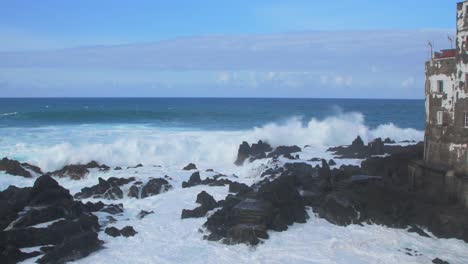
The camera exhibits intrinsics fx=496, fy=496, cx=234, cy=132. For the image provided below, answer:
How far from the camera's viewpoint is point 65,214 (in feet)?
59.8

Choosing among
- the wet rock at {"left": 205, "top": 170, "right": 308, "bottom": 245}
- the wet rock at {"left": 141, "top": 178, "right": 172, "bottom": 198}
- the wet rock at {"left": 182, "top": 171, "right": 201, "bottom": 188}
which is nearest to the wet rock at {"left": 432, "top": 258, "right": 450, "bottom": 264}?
the wet rock at {"left": 205, "top": 170, "right": 308, "bottom": 245}

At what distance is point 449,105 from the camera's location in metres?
19.7

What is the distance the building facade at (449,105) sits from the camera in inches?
738

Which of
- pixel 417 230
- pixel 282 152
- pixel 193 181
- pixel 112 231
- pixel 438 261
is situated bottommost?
pixel 438 261

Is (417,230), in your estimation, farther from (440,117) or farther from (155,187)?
(155,187)

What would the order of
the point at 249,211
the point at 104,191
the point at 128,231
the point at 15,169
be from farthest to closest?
the point at 15,169, the point at 104,191, the point at 249,211, the point at 128,231

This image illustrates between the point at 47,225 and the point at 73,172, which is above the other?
the point at 73,172

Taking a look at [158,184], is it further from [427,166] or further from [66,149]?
[66,149]

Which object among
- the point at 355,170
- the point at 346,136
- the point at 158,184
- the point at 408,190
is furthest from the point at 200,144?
the point at 408,190

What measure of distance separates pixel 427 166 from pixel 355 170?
3966 millimetres

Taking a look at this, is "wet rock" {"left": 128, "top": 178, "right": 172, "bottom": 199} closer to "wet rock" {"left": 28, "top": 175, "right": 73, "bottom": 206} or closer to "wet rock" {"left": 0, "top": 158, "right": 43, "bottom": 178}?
"wet rock" {"left": 28, "top": 175, "right": 73, "bottom": 206}

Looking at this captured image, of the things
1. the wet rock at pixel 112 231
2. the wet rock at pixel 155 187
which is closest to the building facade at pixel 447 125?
the wet rock at pixel 155 187

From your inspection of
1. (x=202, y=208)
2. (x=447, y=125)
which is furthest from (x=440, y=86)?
(x=202, y=208)

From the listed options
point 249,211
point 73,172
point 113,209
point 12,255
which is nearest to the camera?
point 12,255
